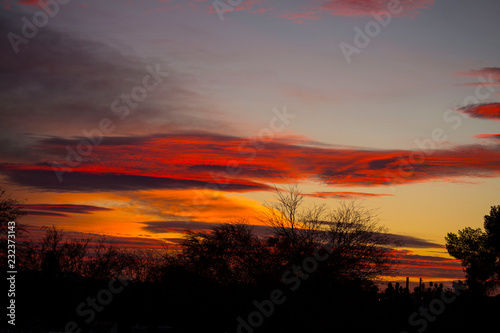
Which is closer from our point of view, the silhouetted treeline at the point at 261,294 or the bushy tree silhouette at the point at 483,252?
the silhouetted treeline at the point at 261,294

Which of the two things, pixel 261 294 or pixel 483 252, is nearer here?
pixel 261 294

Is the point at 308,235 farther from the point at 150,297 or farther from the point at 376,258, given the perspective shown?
the point at 150,297

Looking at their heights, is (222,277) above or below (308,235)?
below

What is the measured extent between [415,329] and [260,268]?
52.8 ft

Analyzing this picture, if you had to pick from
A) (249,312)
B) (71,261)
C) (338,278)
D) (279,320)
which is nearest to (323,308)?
(279,320)

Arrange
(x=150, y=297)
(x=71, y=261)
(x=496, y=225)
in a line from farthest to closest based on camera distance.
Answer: (x=71, y=261), (x=496, y=225), (x=150, y=297)

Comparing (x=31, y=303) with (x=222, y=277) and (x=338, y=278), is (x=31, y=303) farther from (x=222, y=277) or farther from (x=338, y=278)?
(x=338, y=278)

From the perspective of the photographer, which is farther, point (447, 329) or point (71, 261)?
point (71, 261)

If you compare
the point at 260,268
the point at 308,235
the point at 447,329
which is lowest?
the point at 447,329

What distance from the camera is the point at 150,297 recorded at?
100ft

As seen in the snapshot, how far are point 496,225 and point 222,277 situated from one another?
3652 cm

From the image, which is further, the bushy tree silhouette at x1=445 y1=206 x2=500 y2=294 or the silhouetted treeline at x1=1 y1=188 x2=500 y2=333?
the bushy tree silhouette at x1=445 y1=206 x2=500 y2=294

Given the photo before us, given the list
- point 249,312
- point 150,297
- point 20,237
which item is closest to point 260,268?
point 150,297

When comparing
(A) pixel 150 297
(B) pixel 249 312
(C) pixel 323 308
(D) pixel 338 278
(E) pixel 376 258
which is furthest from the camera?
(E) pixel 376 258
